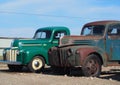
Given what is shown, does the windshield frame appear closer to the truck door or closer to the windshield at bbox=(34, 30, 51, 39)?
the windshield at bbox=(34, 30, 51, 39)

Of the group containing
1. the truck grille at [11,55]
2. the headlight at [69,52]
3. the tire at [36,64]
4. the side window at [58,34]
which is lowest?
the tire at [36,64]

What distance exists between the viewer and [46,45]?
1897cm

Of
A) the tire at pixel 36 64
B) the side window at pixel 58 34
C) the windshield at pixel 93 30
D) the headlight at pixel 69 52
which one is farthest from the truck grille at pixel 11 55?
the headlight at pixel 69 52

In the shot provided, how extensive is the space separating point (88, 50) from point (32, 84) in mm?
3472

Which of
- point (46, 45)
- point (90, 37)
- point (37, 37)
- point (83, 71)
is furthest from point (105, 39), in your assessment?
point (37, 37)

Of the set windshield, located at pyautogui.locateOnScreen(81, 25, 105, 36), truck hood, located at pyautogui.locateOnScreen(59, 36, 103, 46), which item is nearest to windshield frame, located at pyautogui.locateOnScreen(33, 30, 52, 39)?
windshield, located at pyautogui.locateOnScreen(81, 25, 105, 36)

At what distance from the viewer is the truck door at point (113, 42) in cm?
1623

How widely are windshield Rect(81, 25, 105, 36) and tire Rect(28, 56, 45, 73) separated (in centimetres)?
228

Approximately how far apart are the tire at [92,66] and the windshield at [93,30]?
52.7 inches

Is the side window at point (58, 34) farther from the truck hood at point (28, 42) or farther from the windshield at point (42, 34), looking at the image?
the truck hood at point (28, 42)

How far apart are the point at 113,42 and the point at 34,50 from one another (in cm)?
382

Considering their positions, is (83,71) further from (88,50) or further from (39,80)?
(39,80)

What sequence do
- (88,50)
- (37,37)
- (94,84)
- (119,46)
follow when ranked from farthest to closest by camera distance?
(37,37) → (119,46) → (88,50) → (94,84)

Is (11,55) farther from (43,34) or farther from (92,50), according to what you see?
(92,50)
